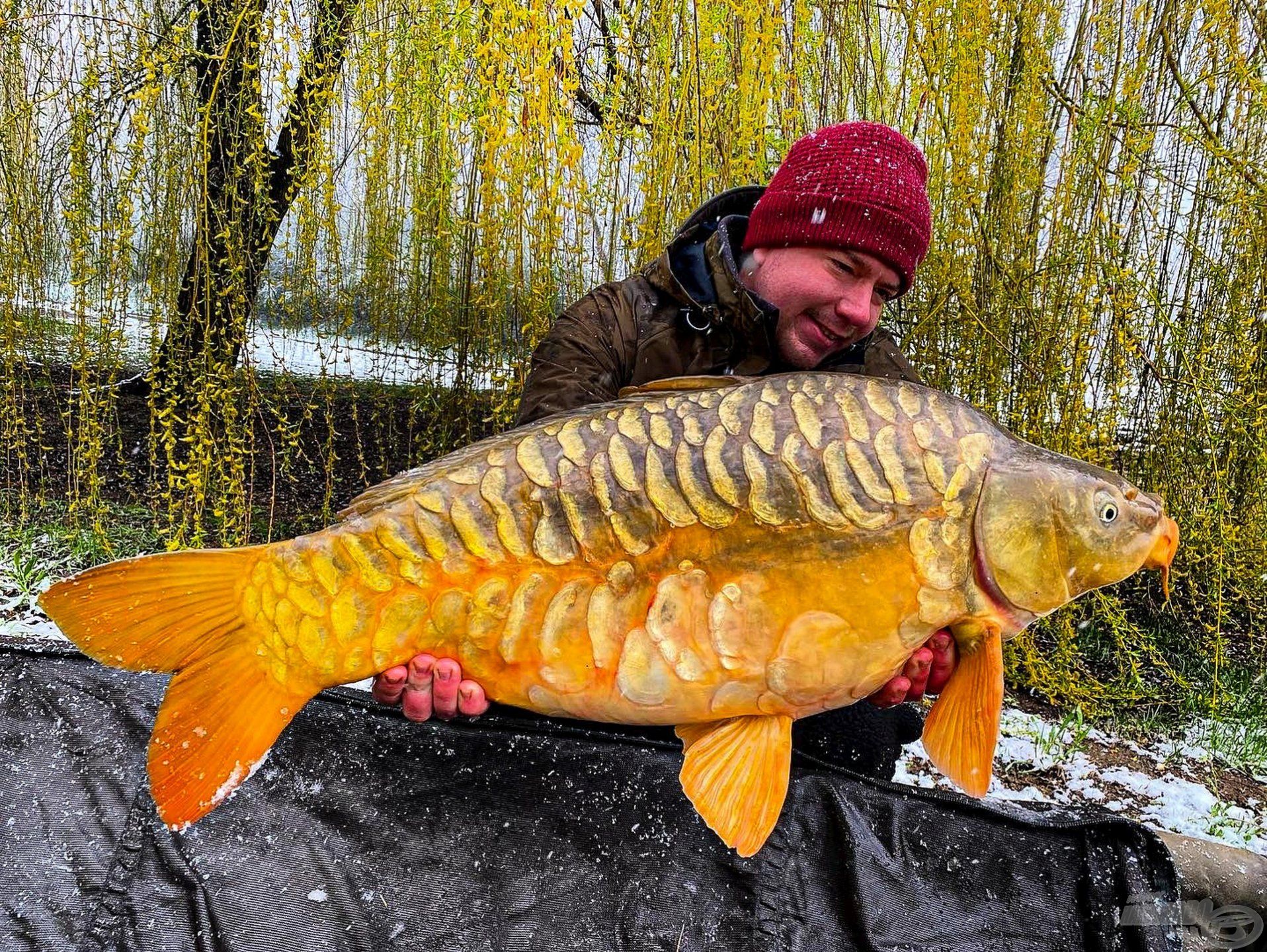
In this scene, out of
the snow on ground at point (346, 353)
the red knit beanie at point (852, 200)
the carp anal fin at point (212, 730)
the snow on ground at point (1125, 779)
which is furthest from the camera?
the snow on ground at point (346, 353)

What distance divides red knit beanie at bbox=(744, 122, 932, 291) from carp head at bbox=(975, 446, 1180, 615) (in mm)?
521

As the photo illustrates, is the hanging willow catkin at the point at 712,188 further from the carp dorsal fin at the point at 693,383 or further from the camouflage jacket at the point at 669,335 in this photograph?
the carp dorsal fin at the point at 693,383

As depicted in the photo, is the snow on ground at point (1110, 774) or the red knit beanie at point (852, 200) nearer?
the red knit beanie at point (852, 200)

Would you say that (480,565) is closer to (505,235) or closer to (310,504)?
(505,235)

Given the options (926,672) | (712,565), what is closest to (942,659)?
(926,672)

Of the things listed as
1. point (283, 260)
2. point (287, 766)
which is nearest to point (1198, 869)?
point (287, 766)

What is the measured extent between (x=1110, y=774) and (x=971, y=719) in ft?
4.10

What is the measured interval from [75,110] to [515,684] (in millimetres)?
2043

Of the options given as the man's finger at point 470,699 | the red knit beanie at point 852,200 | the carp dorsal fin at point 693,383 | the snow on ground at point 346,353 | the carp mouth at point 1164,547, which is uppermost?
the red knit beanie at point 852,200

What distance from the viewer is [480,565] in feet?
2.97

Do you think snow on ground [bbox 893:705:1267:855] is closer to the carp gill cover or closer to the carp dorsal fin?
the carp gill cover

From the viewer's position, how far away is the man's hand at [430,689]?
94 cm

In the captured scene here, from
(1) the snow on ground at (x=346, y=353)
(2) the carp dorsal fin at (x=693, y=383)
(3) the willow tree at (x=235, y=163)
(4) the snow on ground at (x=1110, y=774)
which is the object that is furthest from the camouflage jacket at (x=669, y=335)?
(1) the snow on ground at (x=346, y=353)

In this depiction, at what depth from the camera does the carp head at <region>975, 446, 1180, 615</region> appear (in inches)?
35.5
